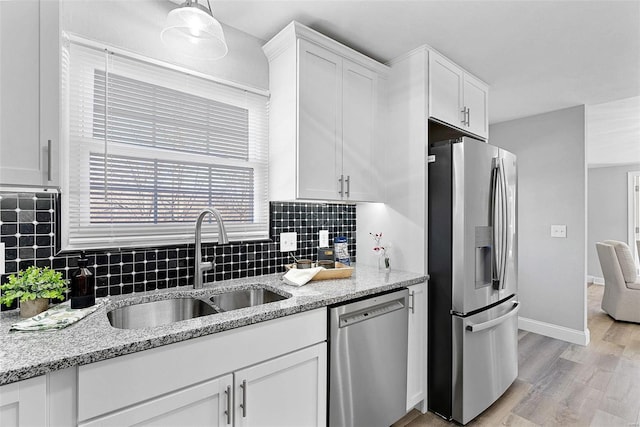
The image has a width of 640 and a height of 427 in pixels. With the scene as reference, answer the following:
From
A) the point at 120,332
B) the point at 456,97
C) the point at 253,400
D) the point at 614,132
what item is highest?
the point at 614,132

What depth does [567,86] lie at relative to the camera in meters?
2.82

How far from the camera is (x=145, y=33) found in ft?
5.54

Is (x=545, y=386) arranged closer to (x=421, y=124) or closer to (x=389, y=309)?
(x=389, y=309)

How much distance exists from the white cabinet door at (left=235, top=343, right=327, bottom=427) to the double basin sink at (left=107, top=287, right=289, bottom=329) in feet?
1.12

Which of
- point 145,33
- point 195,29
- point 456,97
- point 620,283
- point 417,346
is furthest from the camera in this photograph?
point 620,283

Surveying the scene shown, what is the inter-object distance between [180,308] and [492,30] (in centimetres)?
240

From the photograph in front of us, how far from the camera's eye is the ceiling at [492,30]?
1770 millimetres

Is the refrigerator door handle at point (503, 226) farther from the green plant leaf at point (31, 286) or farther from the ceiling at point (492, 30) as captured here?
the green plant leaf at point (31, 286)

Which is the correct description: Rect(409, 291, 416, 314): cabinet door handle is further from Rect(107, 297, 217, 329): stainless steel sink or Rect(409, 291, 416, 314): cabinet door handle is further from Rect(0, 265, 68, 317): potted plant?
Rect(0, 265, 68, 317): potted plant

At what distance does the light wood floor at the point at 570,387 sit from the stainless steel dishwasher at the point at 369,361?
40 centimetres

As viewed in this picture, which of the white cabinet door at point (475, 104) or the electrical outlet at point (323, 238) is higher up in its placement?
the white cabinet door at point (475, 104)

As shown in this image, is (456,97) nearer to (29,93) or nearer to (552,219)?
(552,219)

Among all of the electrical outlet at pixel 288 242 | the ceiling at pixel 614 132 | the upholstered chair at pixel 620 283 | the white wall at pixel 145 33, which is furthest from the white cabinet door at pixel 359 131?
the upholstered chair at pixel 620 283

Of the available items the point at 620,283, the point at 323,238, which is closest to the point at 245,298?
the point at 323,238
